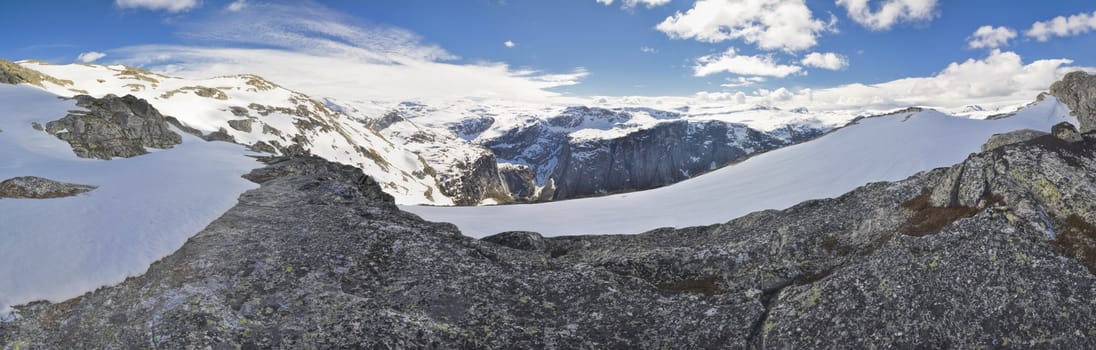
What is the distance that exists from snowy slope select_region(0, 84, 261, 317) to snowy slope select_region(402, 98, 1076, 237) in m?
15.8

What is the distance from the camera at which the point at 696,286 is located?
16453 millimetres

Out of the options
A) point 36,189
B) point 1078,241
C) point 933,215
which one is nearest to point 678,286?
point 933,215

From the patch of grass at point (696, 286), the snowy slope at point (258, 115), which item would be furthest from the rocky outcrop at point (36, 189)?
the snowy slope at point (258, 115)

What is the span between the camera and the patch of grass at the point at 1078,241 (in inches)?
445

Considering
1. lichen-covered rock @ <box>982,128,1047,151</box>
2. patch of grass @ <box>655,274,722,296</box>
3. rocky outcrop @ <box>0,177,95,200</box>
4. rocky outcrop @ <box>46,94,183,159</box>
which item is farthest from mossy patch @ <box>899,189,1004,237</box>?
rocky outcrop @ <box>46,94,183,159</box>

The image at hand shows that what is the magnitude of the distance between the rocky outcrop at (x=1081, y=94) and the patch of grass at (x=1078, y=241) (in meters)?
41.3

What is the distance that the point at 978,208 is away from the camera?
14.1 meters

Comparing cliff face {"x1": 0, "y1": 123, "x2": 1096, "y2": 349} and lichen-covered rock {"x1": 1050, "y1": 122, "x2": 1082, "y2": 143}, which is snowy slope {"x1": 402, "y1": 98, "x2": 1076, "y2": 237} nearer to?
cliff face {"x1": 0, "y1": 123, "x2": 1096, "y2": 349}

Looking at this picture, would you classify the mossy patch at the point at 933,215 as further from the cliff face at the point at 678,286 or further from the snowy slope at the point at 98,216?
the snowy slope at the point at 98,216

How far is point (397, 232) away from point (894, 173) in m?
42.3

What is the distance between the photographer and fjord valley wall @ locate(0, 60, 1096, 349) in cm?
1162

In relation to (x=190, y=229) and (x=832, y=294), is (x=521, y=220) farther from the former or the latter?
(x=832, y=294)

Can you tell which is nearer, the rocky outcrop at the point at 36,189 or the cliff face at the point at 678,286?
the cliff face at the point at 678,286

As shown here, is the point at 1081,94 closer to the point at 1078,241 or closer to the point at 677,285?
the point at 1078,241
